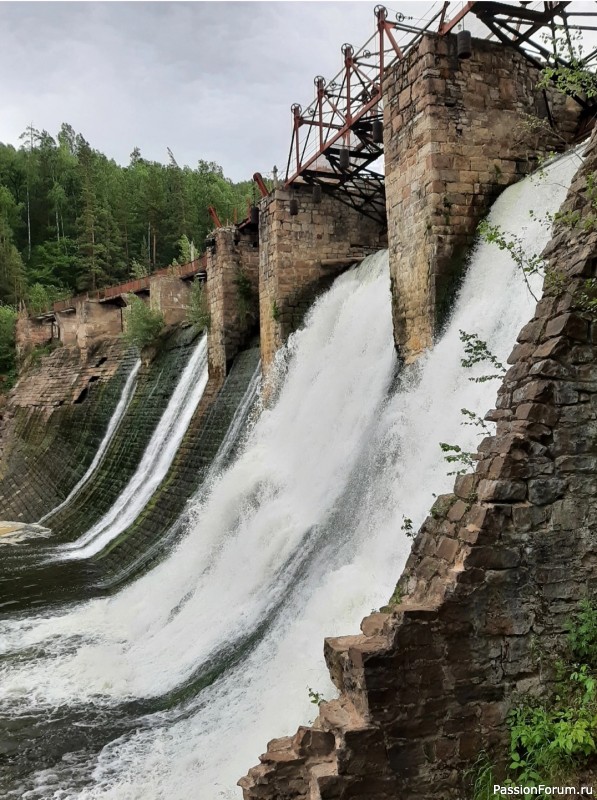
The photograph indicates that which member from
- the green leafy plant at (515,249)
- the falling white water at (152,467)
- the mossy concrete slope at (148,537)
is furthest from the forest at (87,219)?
the green leafy plant at (515,249)

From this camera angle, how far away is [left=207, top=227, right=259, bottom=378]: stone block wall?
47.8ft

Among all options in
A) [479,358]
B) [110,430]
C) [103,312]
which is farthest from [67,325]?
[479,358]

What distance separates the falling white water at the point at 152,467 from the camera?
43.7 feet

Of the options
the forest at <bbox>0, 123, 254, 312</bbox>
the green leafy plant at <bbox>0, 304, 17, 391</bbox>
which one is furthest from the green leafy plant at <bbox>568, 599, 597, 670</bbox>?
the forest at <bbox>0, 123, 254, 312</bbox>

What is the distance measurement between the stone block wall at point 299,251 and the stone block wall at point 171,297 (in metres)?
9.16

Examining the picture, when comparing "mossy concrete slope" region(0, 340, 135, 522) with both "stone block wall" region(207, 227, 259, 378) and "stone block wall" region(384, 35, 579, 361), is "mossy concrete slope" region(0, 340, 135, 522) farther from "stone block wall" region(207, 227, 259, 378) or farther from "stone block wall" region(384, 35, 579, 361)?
"stone block wall" region(384, 35, 579, 361)

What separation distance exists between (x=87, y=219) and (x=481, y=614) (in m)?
42.8

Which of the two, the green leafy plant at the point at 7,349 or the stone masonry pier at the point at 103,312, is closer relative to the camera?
the stone masonry pier at the point at 103,312

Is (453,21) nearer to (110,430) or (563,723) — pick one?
(563,723)

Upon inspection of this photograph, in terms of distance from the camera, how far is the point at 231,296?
1470 cm

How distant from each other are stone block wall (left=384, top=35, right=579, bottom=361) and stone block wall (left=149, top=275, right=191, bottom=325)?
576 inches

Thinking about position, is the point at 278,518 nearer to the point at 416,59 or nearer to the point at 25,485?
the point at 416,59

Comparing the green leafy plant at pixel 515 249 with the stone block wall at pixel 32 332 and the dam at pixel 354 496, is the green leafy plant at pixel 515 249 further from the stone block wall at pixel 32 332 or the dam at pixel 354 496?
the stone block wall at pixel 32 332

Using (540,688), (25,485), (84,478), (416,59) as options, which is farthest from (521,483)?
(25,485)
